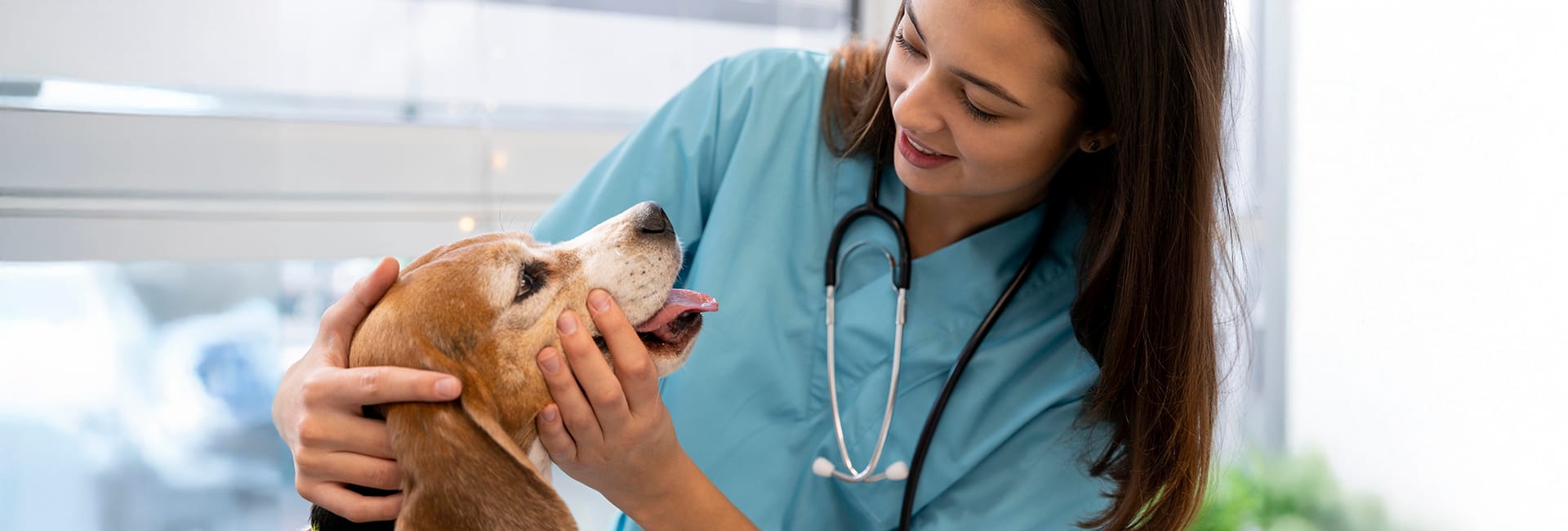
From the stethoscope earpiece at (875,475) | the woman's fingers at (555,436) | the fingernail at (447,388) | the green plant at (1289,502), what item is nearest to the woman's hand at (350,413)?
the fingernail at (447,388)

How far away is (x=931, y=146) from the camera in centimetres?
112

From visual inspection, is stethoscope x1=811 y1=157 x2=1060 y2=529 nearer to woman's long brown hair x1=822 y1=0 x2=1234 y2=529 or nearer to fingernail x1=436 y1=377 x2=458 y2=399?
woman's long brown hair x1=822 y1=0 x2=1234 y2=529

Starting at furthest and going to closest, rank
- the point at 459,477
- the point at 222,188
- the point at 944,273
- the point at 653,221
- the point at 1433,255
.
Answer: the point at 1433,255 → the point at 222,188 → the point at 944,273 → the point at 653,221 → the point at 459,477

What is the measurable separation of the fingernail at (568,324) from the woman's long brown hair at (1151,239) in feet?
1.72

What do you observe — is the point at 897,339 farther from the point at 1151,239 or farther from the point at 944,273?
the point at 1151,239

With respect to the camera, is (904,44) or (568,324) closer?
(568,324)

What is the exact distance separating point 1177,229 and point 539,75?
120 centimetres

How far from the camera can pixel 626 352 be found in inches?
37.0

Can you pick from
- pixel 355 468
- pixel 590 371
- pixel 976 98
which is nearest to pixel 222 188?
pixel 355 468

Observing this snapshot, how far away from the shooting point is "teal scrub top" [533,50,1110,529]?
1251 mm

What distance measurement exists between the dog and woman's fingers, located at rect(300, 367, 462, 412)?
0.9 inches

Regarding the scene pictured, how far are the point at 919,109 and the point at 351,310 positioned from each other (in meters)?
0.63

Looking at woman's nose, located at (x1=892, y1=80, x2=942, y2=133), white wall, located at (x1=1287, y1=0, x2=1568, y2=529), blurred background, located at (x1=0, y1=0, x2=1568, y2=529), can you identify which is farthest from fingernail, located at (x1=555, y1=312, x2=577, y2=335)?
white wall, located at (x1=1287, y1=0, x2=1568, y2=529)

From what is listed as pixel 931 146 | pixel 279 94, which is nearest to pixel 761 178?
pixel 931 146
